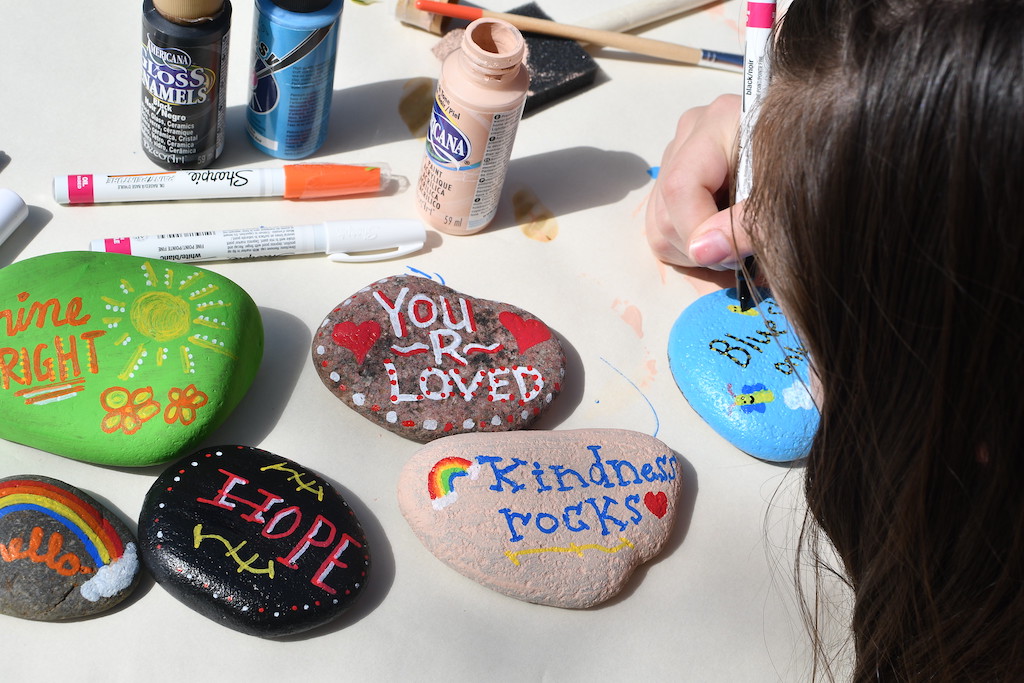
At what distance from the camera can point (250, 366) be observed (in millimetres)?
705

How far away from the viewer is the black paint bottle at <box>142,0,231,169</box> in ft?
2.35

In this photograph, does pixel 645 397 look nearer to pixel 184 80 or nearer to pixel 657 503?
pixel 657 503

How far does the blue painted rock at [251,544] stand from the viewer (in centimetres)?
60

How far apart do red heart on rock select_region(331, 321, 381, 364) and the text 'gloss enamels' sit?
179mm

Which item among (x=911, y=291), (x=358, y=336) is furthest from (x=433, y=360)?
(x=911, y=291)

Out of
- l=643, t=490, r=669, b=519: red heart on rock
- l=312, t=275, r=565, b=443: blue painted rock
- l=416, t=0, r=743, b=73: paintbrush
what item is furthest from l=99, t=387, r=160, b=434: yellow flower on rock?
l=416, t=0, r=743, b=73: paintbrush

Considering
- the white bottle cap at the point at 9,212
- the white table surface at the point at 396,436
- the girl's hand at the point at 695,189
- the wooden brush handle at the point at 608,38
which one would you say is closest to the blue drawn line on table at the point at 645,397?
the white table surface at the point at 396,436

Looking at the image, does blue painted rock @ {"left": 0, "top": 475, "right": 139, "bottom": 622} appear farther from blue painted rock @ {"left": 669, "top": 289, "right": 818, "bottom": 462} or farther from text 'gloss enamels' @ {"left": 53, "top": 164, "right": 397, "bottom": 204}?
blue painted rock @ {"left": 669, "top": 289, "right": 818, "bottom": 462}

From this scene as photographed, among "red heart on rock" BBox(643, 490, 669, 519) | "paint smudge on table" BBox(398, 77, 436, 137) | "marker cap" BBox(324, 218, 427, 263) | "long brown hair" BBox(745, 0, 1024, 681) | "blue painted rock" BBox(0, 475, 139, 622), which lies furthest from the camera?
"paint smudge on table" BBox(398, 77, 436, 137)

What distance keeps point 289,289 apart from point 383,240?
0.09 metres

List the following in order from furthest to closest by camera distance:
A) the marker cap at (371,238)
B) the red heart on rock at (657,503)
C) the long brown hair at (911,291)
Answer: the marker cap at (371,238) → the red heart on rock at (657,503) → the long brown hair at (911,291)

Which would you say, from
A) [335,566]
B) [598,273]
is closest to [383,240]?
[598,273]

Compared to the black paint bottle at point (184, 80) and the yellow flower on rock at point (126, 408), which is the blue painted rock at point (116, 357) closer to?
the yellow flower on rock at point (126, 408)

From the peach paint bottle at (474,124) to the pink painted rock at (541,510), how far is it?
0.75 feet
